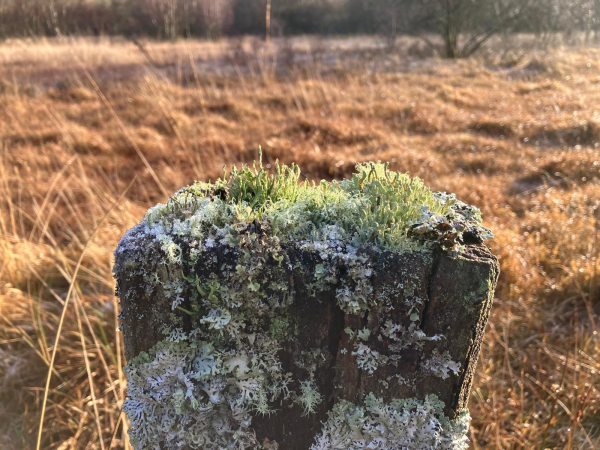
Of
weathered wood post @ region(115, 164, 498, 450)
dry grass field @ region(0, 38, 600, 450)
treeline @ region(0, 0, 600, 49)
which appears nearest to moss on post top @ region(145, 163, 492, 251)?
weathered wood post @ region(115, 164, 498, 450)

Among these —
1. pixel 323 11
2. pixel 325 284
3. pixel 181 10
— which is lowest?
pixel 325 284

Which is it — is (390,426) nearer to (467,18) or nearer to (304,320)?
(304,320)

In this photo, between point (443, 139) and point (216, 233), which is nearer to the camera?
point (216, 233)

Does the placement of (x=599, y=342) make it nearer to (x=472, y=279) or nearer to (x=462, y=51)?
(x=472, y=279)

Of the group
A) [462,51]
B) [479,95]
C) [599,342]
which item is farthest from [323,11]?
[599,342]

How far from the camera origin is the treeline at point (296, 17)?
439cm

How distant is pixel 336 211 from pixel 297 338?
301 millimetres

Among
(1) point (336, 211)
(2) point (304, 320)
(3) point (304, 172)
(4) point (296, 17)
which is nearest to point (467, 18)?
(4) point (296, 17)

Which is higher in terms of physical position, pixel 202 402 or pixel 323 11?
pixel 323 11

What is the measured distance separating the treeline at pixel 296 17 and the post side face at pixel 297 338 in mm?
3036

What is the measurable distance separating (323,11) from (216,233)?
24.1 metres

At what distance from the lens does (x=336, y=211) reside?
3.15 feet

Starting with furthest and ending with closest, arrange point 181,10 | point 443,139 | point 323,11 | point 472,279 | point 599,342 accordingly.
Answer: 1. point 323,11
2. point 443,139
3. point 181,10
4. point 599,342
5. point 472,279

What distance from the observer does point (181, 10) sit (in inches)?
189
